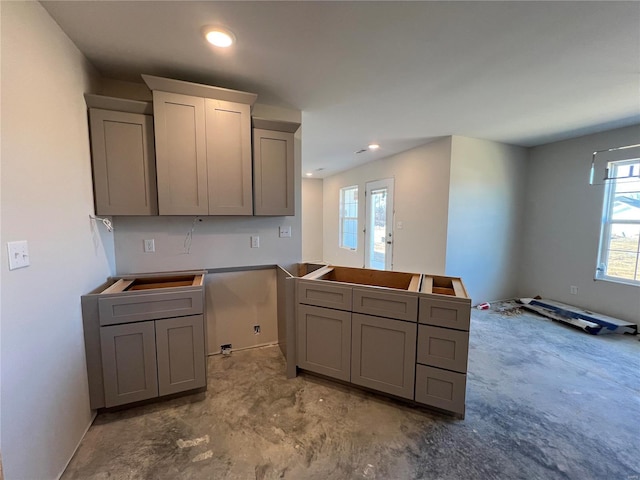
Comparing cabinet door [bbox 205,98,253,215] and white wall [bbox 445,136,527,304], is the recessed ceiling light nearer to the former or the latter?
cabinet door [bbox 205,98,253,215]

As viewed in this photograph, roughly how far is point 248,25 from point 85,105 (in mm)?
1255

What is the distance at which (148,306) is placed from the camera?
72.1 inches

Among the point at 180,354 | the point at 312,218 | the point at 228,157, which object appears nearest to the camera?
the point at 180,354

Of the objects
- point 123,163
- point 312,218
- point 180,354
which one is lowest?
point 180,354

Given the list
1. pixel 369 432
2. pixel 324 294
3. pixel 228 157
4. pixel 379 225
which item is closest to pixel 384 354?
pixel 369 432

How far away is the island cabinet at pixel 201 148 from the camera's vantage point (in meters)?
1.95

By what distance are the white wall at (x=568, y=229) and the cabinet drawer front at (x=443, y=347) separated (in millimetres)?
3186

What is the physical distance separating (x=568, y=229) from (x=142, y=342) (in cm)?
524

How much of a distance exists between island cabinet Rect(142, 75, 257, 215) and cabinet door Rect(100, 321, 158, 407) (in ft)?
2.84

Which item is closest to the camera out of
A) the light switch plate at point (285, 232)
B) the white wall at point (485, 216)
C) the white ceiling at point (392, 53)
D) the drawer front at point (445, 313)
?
the white ceiling at point (392, 53)

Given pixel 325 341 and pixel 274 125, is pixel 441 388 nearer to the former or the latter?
pixel 325 341

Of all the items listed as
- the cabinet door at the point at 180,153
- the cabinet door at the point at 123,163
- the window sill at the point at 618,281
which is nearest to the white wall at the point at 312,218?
the cabinet door at the point at 180,153

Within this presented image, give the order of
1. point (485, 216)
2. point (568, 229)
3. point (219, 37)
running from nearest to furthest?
point (219, 37) < point (568, 229) < point (485, 216)

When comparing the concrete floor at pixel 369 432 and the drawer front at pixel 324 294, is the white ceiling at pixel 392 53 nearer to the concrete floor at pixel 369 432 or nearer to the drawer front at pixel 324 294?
the drawer front at pixel 324 294
